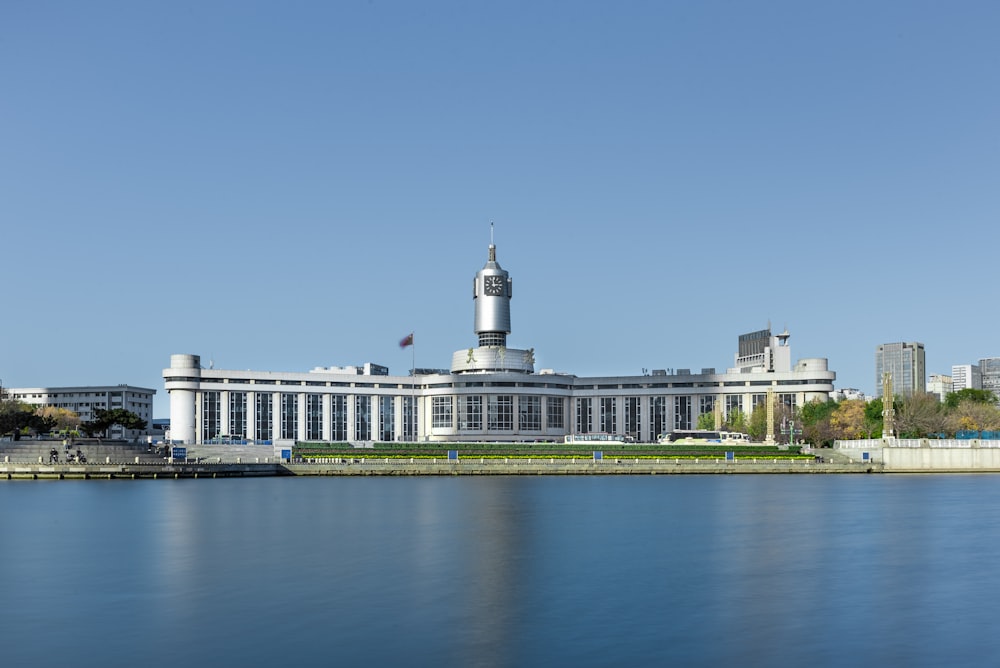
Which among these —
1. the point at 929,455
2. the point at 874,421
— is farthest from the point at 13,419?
the point at 874,421

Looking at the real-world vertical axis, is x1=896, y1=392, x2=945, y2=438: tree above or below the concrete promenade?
above

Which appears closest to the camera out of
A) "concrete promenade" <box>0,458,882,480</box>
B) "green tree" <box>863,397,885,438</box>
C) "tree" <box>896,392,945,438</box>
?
"concrete promenade" <box>0,458,882,480</box>

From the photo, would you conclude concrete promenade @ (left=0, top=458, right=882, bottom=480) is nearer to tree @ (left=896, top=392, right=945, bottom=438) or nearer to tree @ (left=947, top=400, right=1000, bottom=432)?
tree @ (left=896, top=392, right=945, bottom=438)

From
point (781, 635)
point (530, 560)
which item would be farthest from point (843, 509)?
point (781, 635)

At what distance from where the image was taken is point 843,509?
9144cm

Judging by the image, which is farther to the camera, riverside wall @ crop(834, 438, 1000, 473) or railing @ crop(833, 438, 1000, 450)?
railing @ crop(833, 438, 1000, 450)

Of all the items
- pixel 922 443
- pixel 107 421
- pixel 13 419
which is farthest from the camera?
pixel 13 419

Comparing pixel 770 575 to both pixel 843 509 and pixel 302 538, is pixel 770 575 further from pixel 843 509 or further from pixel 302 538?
pixel 843 509

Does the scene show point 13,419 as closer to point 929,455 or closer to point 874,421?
point 929,455

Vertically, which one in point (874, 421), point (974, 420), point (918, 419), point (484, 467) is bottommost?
point (484, 467)

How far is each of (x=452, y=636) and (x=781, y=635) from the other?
40.2 feet

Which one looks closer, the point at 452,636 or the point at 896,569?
the point at 452,636

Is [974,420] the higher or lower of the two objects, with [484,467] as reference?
higher

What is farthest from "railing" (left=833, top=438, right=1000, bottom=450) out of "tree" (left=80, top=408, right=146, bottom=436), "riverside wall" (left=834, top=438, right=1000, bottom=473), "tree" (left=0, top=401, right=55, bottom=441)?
"tree" (left=0, top=401, right=55, bottom=441)
